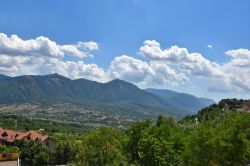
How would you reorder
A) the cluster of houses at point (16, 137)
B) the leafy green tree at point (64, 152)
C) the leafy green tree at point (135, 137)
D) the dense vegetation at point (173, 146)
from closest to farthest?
1. the dense vegetation at point (173, 146)
2. the leafy green tree at point (135, 137)
3. the leafy green tree at point (64, 152)
4. the cluster of houses at point (16, 137)

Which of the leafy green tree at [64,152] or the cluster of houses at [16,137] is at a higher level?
the cluster of houses at [16,137]

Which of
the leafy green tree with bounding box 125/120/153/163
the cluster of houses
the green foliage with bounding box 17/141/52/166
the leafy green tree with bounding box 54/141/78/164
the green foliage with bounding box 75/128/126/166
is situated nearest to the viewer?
the green foliage with bounding box 75/128/126/166

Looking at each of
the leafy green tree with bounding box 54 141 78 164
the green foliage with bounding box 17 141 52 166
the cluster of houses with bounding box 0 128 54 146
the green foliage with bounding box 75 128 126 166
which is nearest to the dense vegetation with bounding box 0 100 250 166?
the green foliage with bounding box 75 128 126 166

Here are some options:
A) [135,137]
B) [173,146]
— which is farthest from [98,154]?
[135,137]

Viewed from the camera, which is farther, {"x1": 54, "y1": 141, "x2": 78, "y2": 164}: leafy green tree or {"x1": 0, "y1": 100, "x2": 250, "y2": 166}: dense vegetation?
{"x1": 54, "y1": 141, "x2": 78, "y2": 164}: leafy green tree

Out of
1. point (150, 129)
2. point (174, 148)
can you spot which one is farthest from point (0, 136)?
point (174, 148)

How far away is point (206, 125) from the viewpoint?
180 feet

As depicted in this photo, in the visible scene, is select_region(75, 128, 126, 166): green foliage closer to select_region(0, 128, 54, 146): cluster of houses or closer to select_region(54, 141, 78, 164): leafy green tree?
select_region(54, 141, 78, 164): leafy green tree

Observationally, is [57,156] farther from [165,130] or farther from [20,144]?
[165,130]

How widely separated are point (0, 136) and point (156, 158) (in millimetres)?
83480

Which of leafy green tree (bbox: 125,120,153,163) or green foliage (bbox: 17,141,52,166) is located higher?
leafy green tree (bbox: 125,120,153,163)

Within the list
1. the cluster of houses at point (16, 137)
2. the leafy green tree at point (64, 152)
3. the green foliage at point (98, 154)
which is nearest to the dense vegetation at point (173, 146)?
the green foliage at point (98, 154)

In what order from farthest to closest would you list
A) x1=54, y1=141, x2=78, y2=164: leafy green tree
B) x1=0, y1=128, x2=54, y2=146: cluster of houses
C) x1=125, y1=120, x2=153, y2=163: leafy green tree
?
1. x1=0, y1=128, x2=54, y2=146: cluster of houses
2. x1=54, y1=141, x2=78, y2=164: leafy green tree
3. x1=125, y1=120, x2=153, y2=163: leafy green tree

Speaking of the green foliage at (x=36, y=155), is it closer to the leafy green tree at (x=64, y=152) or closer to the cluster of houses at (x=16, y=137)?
the leafy green tree at (x=64, y=152)
